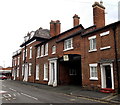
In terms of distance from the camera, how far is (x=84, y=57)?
52.6ft

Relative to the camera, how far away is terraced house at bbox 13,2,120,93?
42.8ft

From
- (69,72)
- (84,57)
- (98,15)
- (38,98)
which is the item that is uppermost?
(98,15)

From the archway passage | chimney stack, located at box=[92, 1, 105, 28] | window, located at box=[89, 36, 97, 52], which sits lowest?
the archway passage

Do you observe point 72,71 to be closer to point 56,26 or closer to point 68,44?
point 68,44

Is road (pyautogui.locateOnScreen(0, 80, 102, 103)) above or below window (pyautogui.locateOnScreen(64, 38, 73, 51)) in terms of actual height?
below

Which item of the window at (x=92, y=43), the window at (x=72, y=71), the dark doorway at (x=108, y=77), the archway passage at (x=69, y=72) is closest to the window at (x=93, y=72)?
the dark doorway at (x=108, y=77)

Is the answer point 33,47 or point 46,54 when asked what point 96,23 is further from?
point 33,47

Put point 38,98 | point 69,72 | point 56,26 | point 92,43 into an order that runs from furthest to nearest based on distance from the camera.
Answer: point 56,26
point 69,72
point 92,43
point 38,98

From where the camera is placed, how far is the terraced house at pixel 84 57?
13039 mm

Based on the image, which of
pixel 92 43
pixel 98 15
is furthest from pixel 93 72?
pixel 98 15

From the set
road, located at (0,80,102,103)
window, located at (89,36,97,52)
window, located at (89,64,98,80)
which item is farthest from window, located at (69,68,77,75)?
road, located at (0,80,102,103)

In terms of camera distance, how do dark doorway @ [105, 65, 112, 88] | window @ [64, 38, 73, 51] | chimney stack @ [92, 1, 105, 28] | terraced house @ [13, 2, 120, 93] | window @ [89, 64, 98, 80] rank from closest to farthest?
1. terraced house @ [13, 2, 120, 93]
2. dark doorway @ [105, 65, 112, 88]
3. window @ [89, 64, 98, 80]
4. chimney stack @ [92, 1, 105, 28]
5. window @ [64, 38, 73, 51]

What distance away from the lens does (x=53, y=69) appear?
22.2m

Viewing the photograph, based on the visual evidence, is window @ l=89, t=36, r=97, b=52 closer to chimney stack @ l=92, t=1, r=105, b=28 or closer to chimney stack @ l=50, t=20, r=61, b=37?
chimney stack @ l=92, t=1, r=105, b=28
